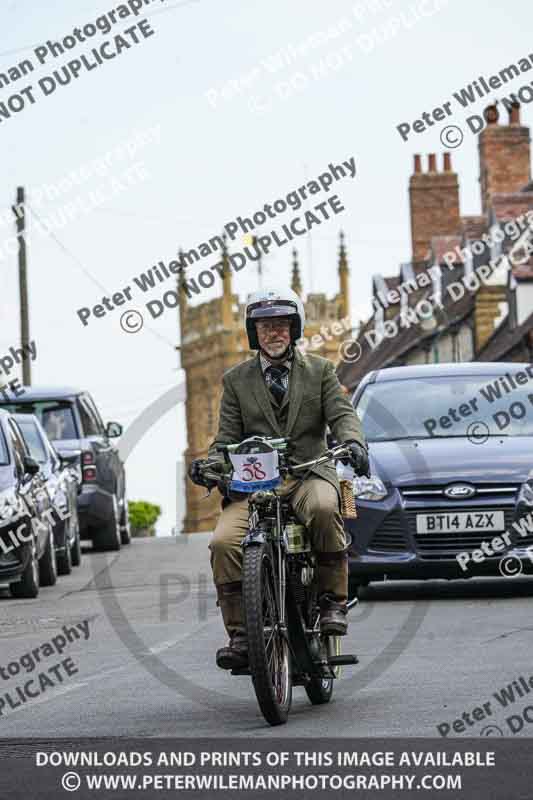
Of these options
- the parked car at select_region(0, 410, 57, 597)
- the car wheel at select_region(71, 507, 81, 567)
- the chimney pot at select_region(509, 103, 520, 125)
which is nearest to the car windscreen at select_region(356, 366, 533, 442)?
the parked car at select_region(0, 410, 57, 597)

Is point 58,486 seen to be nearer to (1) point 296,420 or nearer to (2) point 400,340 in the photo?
(1) point 296,420

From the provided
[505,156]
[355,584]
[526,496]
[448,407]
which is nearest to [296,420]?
[526,496]

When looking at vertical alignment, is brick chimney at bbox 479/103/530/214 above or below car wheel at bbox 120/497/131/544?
above

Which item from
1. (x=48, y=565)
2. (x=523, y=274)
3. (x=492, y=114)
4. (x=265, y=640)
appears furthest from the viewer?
(x=492, y=114)

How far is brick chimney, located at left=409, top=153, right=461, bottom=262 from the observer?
62.8 m

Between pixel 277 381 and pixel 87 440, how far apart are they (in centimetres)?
1664

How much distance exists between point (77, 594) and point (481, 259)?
1440 inches

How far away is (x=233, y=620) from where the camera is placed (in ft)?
27.6

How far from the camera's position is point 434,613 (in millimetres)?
13680

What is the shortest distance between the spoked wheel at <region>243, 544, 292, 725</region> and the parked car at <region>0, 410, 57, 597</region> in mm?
8787

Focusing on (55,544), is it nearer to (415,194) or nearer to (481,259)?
(481,259)

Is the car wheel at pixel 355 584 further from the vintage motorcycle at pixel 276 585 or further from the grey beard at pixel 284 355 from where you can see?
the grey beard at pixel 284 355

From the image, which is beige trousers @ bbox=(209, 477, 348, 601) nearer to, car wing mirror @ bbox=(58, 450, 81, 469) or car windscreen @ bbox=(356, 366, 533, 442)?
car windscreen @ bbox=(356, 366, 533, 442)
